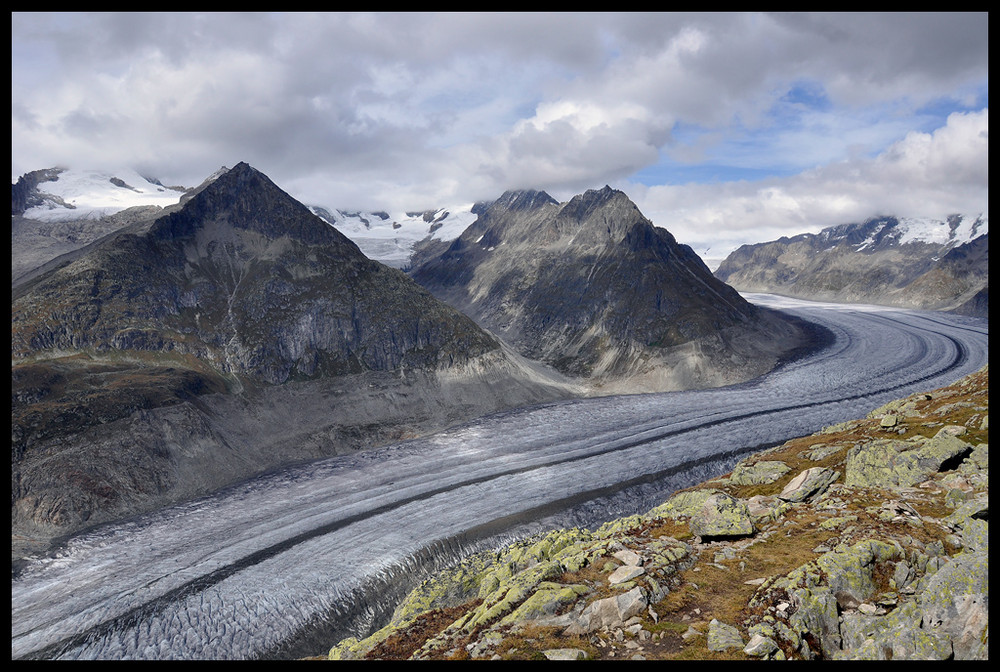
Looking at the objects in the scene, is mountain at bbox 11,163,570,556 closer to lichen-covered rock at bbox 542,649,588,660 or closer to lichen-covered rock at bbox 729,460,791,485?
lichen-covered rock at bbox 729,460,791,485

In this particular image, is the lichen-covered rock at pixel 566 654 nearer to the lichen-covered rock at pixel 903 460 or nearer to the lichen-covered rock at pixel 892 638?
the lichen-covered rock at pixel 892 638

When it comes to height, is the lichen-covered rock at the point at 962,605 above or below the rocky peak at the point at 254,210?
below

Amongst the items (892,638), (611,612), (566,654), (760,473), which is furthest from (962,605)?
(760,473)

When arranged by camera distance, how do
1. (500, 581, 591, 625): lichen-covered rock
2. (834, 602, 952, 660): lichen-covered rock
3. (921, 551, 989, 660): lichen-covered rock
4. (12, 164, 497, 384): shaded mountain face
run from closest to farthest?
(921, 551, 989, 660): lichen-covered rock → (834, 602, 952, 660): lichen-covered rock → (500, 581, 591, 625): lichen-covered rock → (12, 164, 497, 384): shaded mountain face

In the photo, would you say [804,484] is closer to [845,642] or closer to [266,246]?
[845,642]

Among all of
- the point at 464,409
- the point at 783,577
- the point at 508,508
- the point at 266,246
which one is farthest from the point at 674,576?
the point at 266,246

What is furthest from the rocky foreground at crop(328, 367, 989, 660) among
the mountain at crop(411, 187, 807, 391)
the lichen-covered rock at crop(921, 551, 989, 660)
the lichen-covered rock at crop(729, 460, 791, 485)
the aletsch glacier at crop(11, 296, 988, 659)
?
the mountain at crop(411, 187, 807, 391)

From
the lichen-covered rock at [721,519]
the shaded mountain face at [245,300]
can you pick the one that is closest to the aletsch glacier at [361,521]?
the lichen-covered rock at [721,519]
